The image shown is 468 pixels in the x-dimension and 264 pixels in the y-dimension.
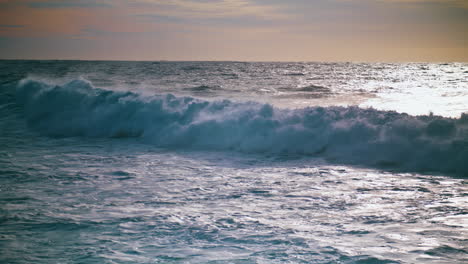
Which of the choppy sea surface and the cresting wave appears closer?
the choppy sea surface

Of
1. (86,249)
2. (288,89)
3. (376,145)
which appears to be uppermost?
(288,89)

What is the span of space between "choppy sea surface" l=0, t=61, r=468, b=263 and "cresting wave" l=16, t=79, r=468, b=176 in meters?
0.05

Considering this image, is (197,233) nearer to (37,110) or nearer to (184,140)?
(184,140)

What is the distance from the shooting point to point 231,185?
731cm

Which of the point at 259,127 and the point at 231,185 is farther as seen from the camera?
the point at 259,127

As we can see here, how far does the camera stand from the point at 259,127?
39.6ft

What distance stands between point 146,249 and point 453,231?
397 centimetres

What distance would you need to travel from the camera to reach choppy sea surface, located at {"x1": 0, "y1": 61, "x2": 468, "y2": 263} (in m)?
4.60

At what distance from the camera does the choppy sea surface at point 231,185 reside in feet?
15.1

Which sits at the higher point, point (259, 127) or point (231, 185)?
point (259, 127)

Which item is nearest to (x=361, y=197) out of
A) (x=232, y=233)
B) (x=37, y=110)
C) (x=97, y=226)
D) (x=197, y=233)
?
(x=232, y=233)

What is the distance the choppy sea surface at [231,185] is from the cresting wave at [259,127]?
47 millimetres

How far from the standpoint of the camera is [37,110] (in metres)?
16.5

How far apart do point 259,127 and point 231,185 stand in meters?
4.97
